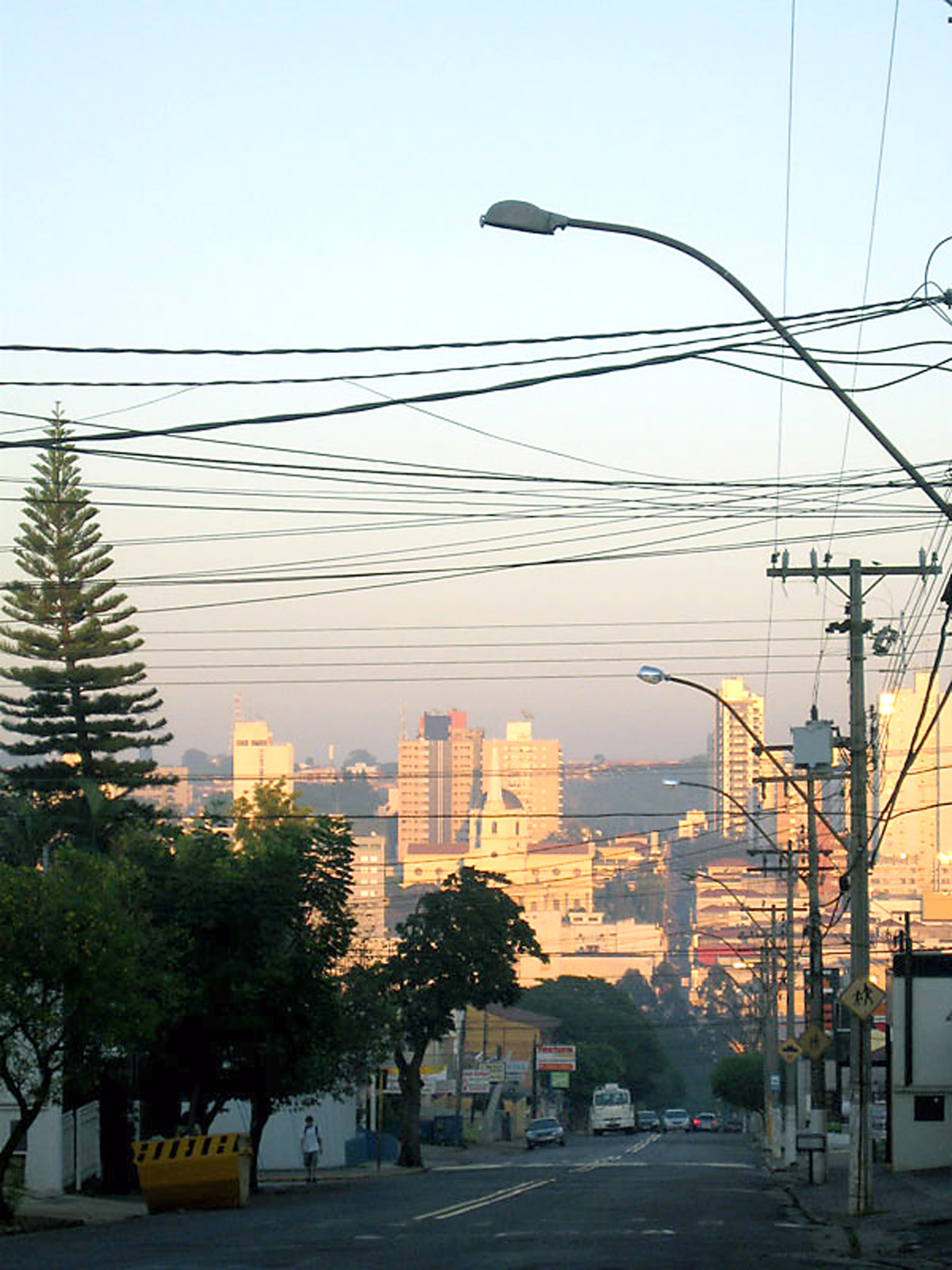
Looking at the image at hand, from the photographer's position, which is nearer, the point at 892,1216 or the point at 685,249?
the point at 685,249

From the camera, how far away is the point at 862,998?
2822 centimetres

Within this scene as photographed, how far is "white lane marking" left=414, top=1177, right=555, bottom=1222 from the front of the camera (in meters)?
26.6

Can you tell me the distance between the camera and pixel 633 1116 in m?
117

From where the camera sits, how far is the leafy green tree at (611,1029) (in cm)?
16512

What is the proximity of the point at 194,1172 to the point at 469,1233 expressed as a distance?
899 cm

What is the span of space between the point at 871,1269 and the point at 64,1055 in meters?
13.7

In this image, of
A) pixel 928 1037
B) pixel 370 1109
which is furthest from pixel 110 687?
pixel 928 1037

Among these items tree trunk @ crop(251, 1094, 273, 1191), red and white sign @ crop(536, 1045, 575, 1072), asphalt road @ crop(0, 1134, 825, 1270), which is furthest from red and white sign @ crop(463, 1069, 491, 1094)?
tree trunk @ crop(251, 1094, 273, 1191)

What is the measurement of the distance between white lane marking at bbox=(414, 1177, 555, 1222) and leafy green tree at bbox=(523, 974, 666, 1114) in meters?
124

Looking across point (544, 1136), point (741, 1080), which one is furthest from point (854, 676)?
point (741, 1080)

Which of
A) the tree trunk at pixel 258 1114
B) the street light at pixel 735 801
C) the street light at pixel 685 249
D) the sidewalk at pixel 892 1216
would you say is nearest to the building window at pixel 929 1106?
the sidewalk at pixel 892 1216

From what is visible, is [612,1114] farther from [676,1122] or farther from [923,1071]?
[923,1071]

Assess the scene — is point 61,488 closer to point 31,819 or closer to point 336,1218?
point 31,819

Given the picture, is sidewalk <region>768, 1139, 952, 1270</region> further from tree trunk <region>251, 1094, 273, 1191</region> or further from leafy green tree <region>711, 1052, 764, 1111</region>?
leafy green tree <region>711, 1052, 764, 1111</region>
